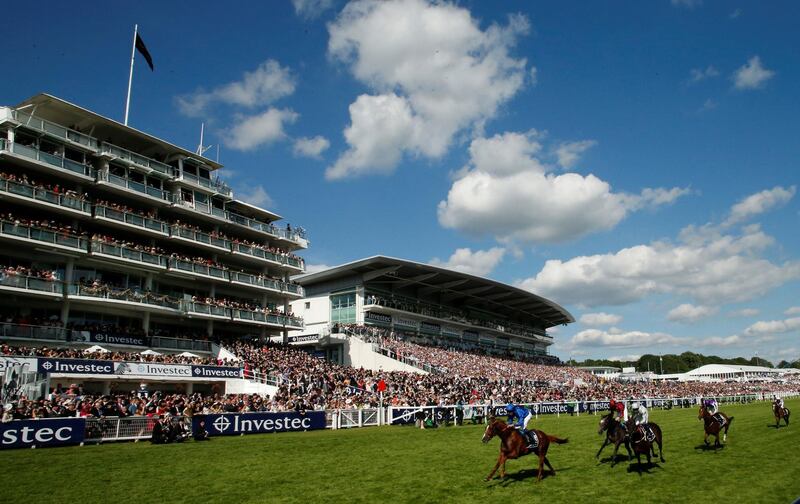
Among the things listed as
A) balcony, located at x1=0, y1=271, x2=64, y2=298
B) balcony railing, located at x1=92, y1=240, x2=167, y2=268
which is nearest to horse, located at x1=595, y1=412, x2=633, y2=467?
balcony, located at x1=0, y1=271, x2=64, y2=298

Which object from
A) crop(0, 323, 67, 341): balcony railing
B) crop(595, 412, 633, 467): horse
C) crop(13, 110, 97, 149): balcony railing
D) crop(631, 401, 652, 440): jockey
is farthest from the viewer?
crop(13, 110, 97, 149): balcony railing

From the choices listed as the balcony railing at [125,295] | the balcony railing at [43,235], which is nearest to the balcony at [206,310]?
the balcony railing at [125,295]

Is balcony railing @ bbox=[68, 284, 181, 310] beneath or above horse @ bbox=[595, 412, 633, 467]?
above

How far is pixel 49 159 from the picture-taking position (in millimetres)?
34625

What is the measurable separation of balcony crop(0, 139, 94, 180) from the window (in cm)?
2925

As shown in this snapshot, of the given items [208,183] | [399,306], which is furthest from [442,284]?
[208,183]

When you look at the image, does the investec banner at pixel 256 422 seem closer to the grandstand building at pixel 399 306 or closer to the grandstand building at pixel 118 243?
the grandstand building at pixel 118 243

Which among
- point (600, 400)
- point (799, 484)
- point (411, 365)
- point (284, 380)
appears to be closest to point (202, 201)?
point (284, 380)

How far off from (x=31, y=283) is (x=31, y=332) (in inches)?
110

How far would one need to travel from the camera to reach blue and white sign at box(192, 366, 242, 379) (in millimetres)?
32781

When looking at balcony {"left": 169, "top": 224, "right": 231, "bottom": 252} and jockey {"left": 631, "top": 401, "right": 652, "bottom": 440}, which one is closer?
jockey {"left": 631, "top": 401, "right": 652, "bottom": 440}

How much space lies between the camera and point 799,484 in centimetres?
1199

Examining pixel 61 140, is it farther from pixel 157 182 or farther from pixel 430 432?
pixel 430 432

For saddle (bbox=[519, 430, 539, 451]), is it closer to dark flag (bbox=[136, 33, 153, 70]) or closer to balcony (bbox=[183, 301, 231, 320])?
balcony (bbox=[183, 301, 231, 320])
